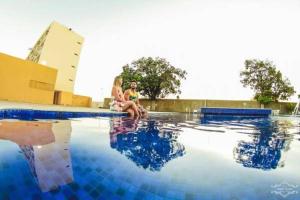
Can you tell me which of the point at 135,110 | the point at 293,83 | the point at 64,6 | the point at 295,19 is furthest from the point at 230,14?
the point at 293,83

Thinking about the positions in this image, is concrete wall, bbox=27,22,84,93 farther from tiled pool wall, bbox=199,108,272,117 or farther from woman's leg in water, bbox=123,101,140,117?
woman's leg in water, bbox=123,101,140,117

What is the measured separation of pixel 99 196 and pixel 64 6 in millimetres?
17203

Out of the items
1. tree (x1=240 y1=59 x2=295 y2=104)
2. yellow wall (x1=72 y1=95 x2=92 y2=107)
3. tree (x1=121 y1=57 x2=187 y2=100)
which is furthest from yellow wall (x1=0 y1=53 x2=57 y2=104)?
tree (x1=240 y1=59 x2=295 y2=104)

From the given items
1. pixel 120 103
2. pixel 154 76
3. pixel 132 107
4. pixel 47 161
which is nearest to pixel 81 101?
pixel 154 76

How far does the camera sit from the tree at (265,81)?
1091 inches

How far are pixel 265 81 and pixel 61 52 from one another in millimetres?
24573

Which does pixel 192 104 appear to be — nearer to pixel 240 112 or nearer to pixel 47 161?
pixel 240 112

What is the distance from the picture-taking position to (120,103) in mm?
9250

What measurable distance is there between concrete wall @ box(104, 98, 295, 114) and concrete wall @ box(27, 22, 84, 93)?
28.9ft

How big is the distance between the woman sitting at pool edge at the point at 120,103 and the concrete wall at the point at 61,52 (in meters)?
16.1

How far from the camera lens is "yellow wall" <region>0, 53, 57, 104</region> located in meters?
15.6

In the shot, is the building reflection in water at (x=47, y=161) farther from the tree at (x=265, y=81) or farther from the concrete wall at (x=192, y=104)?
the tree at (x=265, y=81)

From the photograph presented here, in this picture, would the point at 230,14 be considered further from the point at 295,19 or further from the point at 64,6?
the point at 64,6

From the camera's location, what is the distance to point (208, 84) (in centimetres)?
2959
